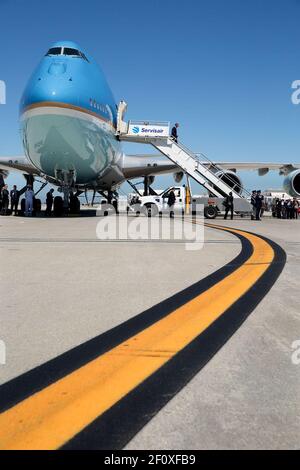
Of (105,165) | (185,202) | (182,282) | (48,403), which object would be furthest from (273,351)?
(185,202)

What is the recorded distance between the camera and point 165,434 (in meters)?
1.52

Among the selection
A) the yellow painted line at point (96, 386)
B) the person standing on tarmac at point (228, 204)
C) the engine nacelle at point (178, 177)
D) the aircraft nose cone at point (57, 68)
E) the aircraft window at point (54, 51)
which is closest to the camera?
the yellow painted line at point (96, 386)

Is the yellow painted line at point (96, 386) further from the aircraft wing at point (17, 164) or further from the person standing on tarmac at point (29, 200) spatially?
the aircraft wing at point (17, 164)

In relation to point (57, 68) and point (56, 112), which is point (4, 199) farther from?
point (57, 68)

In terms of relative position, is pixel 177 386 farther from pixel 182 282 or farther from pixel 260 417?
pixel 182 282

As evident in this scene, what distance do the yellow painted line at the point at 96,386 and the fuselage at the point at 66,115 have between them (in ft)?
39.4

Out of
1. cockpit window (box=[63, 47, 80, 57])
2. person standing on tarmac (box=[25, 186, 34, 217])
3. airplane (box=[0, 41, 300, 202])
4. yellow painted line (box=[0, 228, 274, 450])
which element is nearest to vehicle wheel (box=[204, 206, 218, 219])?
airplane (box=[0, 41, 300, 202])

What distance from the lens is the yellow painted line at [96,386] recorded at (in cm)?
151

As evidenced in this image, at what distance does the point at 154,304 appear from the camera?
346 centimetres

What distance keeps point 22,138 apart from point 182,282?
12289 mm

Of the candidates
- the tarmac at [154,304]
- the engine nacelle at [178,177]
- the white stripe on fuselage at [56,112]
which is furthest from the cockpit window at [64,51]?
the engine nacelle at [178,177]

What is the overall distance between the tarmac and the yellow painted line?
23 centimetres

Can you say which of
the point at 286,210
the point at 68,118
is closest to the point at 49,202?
the point at 68,118

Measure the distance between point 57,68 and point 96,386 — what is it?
14.2 metres
